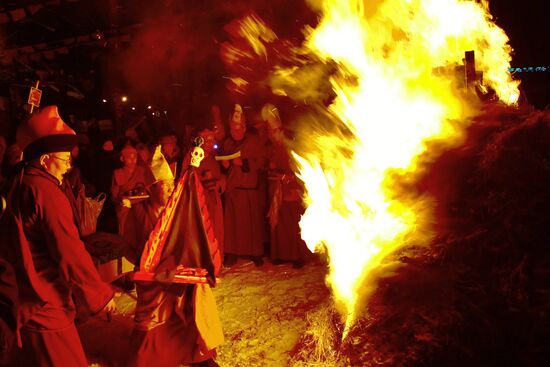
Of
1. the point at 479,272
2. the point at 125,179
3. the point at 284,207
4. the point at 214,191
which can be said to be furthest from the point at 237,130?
the point at 479,272

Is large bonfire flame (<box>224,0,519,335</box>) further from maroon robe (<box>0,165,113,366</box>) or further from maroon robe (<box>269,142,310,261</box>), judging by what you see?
maroon robe (<box>0,165,113,366</box>)

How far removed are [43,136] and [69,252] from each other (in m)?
0.91

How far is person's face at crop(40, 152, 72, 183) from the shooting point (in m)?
3.15

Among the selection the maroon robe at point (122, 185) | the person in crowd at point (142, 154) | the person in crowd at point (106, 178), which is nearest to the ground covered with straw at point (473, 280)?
the maroon robe at point (122, 185)

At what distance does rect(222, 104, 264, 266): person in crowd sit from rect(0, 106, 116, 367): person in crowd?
4.52m

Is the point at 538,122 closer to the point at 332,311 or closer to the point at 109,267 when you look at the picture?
the point at 332,311

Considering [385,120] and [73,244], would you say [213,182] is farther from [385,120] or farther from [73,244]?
[73,244]

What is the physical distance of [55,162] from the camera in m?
3.21

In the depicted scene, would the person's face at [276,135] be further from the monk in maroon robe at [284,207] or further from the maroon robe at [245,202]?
the maroon robe at [245,202]

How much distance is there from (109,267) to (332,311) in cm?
360

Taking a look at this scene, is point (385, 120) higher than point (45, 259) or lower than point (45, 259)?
higher

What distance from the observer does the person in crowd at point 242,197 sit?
764 cm

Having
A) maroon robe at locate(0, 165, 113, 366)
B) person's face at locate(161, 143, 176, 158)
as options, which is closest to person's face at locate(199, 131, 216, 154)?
person's face at locate(161, 143, 176, 158)

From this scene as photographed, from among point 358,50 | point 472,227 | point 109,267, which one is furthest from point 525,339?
point 109,267
